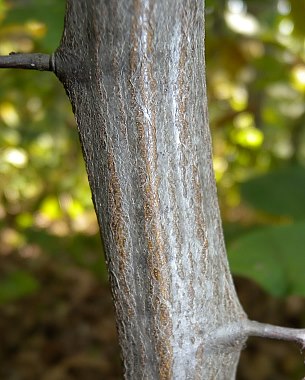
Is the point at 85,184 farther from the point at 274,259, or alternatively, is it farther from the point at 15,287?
the point at 274,259

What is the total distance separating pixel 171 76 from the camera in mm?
505

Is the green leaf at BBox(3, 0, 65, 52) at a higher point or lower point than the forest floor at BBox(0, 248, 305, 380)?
higher

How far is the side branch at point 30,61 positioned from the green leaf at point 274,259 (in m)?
0.52

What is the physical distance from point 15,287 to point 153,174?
5.07 feet

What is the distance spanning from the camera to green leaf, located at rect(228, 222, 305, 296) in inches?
37.7

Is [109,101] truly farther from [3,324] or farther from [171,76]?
[3,324]

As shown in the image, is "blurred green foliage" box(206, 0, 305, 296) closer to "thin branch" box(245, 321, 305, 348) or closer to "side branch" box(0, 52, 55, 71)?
"thin branch" box(245, 321, 305, 348)

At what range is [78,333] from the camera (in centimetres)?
270

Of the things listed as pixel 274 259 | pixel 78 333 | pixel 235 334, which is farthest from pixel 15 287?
pixel 235 334

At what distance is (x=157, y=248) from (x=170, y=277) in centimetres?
3

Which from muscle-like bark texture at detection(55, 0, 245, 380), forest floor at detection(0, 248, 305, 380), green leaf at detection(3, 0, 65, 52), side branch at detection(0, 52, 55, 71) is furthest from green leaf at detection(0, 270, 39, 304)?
side branch at detection(0, 52, 55, 71)

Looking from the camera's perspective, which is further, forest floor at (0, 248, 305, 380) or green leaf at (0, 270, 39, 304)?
forest floor at (0, 248, 305, 380)

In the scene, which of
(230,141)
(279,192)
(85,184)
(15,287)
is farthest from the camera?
(85,184)

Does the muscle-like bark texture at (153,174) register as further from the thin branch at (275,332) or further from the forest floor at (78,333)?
the forest floor at (78,333)
